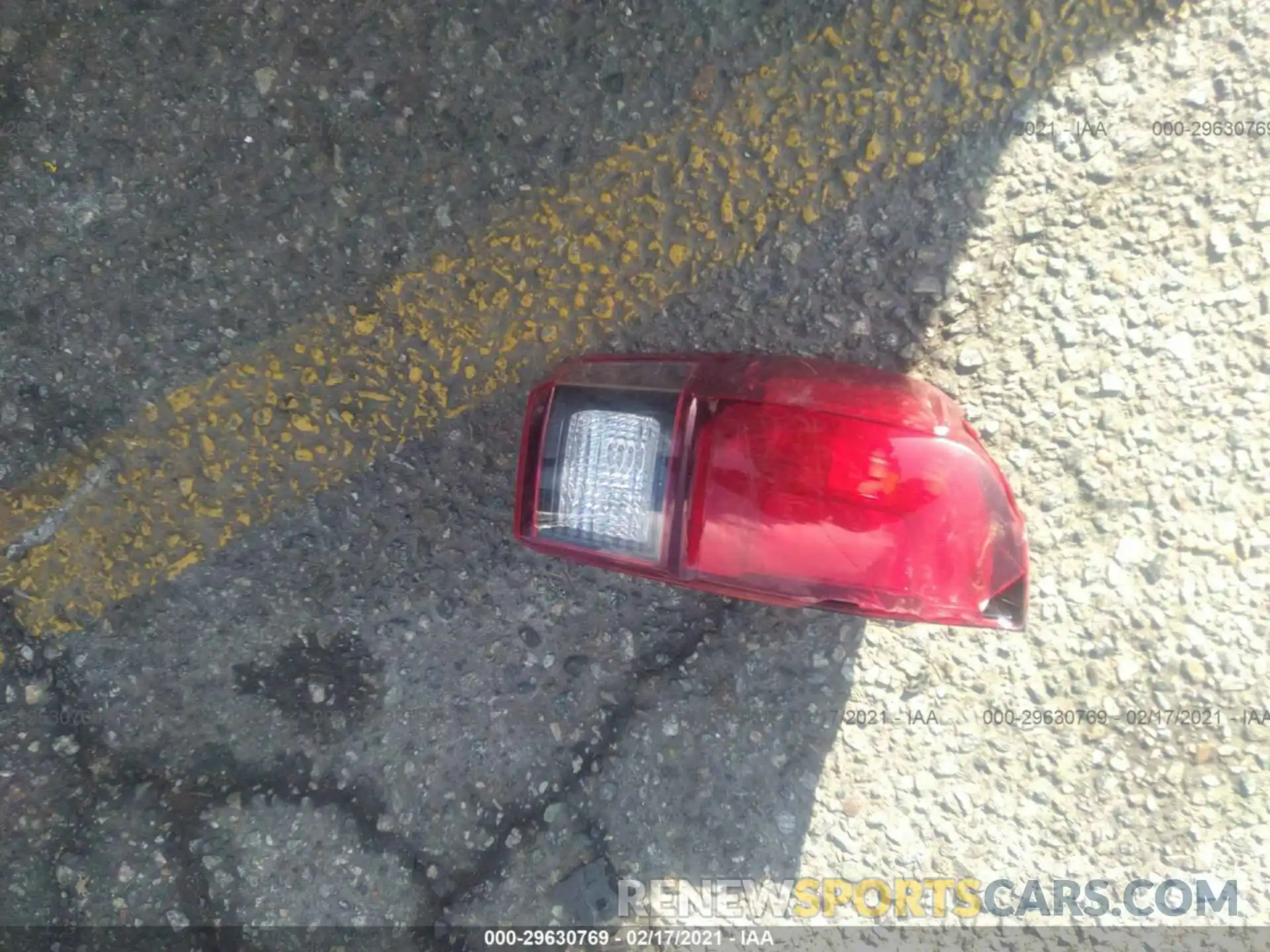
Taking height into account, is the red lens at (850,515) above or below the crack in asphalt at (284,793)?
above

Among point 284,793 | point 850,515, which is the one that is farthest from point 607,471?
point 284,793

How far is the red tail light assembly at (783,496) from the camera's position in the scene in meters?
1.43

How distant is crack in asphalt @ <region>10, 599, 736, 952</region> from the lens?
2.04 m

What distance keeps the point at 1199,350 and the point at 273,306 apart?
7.58 ft

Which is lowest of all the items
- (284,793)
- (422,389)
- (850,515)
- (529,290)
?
(284,793)

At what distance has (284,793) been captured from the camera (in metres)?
2.06

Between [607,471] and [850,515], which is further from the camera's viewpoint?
[607,471]

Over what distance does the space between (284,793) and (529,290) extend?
1.46 m

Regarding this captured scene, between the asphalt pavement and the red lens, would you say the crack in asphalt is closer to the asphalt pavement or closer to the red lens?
the asphalt pavement

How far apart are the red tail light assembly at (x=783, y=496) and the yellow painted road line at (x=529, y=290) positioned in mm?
447

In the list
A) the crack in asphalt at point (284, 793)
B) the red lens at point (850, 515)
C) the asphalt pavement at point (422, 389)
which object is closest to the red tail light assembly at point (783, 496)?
the red lens at point (850, 515)

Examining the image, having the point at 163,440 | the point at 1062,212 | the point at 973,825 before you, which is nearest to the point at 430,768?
the point at 163,440

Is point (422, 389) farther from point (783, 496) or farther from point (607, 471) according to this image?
point (783, 496)

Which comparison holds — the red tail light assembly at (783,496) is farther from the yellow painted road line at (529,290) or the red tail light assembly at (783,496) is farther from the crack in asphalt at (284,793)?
the crack in asphalt at (284,793)
